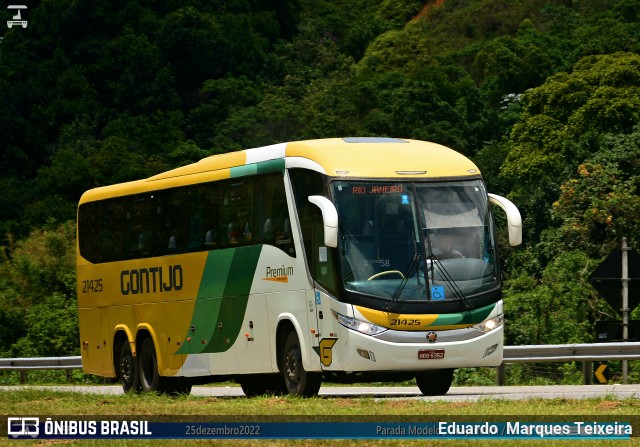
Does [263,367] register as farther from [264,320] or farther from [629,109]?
[629,109]

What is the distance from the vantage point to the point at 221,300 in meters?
21.4

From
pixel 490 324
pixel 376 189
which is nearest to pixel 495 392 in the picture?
pixel 490 324

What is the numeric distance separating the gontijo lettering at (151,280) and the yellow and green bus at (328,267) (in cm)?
4

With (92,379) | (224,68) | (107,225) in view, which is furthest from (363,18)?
(107,225)

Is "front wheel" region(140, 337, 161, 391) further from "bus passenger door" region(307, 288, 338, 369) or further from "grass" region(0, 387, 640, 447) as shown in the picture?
"bus passenger door" region(307, 288, 338, 369)

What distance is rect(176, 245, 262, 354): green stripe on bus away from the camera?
67.8ft

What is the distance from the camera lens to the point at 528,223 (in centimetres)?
5569

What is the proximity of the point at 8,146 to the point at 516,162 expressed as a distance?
49.0 meters

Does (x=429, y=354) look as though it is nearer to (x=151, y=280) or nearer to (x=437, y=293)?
(x=437, y=293)

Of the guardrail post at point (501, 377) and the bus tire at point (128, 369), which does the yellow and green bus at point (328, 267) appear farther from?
the guardrail post at point (501, 377)

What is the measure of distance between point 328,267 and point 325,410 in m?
3.87

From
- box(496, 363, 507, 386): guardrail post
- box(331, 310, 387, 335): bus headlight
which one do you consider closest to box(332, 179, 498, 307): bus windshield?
box(331, 310, 387, 335): bus headlight

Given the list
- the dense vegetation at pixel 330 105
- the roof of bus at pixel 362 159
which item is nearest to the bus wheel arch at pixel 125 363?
the roof of bus at pixel 362 159

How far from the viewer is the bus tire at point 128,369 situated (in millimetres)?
24000
